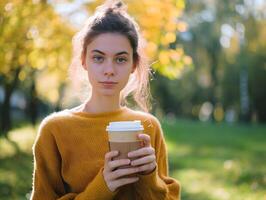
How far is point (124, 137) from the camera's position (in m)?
2.13

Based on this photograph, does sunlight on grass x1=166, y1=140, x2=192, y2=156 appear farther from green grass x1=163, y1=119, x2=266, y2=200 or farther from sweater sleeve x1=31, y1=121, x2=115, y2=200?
sweater sleeve x1=31, y1=121, x2=115, y2=200

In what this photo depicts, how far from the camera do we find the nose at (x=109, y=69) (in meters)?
2.57

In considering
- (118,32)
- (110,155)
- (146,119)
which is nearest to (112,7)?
(118,32)

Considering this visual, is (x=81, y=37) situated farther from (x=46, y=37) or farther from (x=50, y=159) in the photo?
(x=46, y=37)

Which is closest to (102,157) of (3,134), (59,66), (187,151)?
(59,66)

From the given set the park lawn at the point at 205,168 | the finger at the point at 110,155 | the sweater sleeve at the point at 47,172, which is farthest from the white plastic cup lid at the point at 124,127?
the park lawn at the point at 205,168

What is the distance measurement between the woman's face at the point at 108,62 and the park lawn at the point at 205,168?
1.84m

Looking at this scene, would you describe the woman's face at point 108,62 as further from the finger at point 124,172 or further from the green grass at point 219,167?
the green grass at point 219,167

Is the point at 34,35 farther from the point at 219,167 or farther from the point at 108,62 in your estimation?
the point at 108,62

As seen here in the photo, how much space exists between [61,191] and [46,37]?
6.29 m

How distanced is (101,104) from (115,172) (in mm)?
593

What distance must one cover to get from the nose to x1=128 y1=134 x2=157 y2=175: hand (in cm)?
51

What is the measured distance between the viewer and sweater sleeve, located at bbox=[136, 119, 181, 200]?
2.37m

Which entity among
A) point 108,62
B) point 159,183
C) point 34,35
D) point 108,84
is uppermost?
point 34,35
